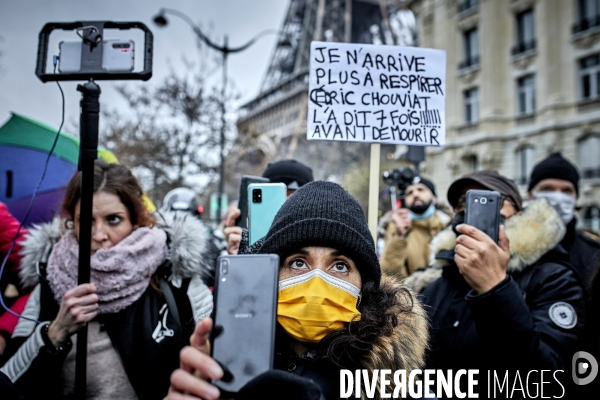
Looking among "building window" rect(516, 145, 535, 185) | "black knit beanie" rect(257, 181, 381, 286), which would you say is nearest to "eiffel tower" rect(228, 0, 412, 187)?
"building window" rect(516, 145, 535, 185)

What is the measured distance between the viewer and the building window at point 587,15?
78.3 ft

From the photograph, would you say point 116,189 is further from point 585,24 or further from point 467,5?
point 467,5

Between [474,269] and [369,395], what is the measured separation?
822 mm

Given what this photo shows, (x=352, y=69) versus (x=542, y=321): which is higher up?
(x=352, y=69)

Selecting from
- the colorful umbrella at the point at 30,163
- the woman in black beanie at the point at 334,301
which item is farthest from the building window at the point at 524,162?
the woman in black beanie at the point at 334,301

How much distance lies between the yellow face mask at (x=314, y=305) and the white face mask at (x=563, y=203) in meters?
2.75

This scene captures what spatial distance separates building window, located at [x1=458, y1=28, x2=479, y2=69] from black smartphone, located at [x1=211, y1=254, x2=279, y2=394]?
31328 millimetres

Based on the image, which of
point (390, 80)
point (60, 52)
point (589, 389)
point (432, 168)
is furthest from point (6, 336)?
point (432, 168)

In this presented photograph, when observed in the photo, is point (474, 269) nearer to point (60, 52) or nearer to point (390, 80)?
point (390, 80)

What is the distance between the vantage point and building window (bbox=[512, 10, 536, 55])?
2711 cm

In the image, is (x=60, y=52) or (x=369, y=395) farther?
(x=60, y=52)

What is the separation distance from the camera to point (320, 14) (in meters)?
46.7

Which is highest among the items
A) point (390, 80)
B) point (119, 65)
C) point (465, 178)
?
point (390, 80)

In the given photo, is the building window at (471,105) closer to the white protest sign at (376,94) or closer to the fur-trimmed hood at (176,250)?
the white protest sign at (376,94)
